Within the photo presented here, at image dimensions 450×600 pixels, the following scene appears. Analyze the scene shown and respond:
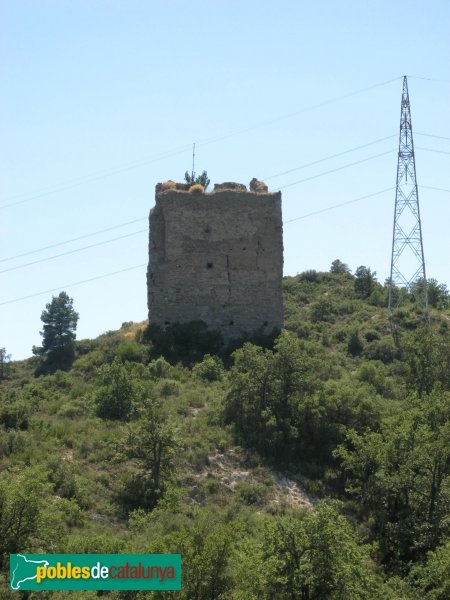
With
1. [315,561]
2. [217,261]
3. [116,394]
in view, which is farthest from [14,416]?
[315,561]

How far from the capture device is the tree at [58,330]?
142ft

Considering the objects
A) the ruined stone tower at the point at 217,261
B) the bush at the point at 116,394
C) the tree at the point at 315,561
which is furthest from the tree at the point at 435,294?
the tree at the point at 315,561

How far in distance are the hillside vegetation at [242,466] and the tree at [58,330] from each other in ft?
18.2

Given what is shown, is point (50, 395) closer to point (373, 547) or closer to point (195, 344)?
point (195, 344)

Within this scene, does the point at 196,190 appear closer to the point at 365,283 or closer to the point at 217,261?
the point at 217,261

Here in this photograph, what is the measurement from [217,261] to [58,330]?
10.8 meters

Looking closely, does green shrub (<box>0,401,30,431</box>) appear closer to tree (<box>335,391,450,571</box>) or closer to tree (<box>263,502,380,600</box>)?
tree (<box>335,391,450,571</box>)

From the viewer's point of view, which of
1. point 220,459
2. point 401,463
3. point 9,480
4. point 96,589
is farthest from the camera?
point 220,459

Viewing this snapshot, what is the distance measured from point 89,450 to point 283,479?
5.11 m

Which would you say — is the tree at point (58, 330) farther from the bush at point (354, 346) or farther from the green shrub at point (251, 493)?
the green shrub at point (251, 493)

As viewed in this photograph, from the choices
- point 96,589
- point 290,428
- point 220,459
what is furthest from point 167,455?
point 96,589

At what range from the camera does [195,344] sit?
36.1 metres

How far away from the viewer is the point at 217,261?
37188mm

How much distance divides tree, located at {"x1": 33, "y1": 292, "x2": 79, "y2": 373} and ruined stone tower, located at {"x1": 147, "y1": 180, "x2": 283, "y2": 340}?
7167 millimetres
